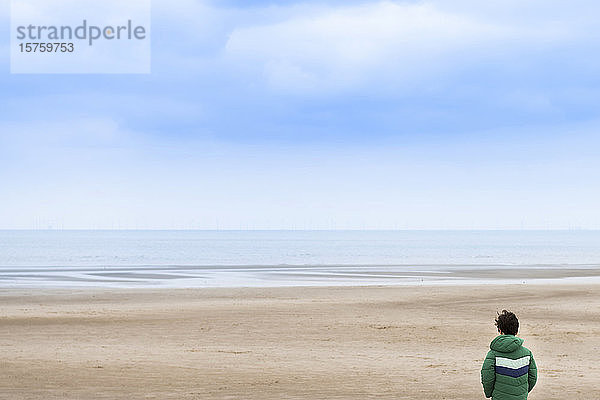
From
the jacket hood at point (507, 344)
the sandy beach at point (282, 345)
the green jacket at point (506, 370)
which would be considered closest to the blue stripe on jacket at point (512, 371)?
the green jacket at point (506, 370)

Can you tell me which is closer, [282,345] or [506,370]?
[506,370]

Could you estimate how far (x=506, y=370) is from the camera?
22.8 ft

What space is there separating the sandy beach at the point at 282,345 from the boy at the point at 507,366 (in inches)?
224

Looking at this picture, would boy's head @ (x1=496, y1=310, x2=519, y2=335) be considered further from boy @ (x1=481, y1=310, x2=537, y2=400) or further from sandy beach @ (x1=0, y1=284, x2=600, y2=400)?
sandy beach @ (x1=0, y1=284, x2=600, y2=400)

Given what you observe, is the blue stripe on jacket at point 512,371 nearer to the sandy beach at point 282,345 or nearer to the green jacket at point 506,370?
Answer: the green jacket at point 506,370

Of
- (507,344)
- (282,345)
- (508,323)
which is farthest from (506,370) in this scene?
(282,345)

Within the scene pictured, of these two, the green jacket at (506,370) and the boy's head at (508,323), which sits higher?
the boy's head at (508,323)

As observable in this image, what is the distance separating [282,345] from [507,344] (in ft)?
39.0

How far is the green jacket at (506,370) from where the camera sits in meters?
6.93

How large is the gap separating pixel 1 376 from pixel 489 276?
40421 millimetres

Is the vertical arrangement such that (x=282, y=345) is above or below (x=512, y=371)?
below

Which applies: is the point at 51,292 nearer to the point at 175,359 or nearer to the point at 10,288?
the point at 10,288

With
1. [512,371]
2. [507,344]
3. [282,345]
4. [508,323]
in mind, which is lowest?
[282,345]

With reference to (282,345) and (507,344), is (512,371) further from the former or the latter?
(282,345)
